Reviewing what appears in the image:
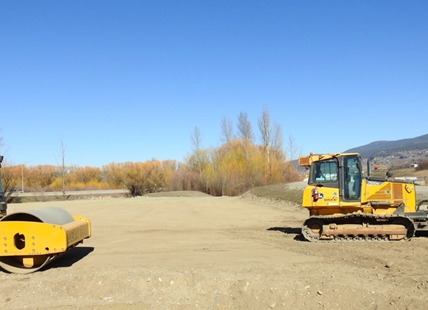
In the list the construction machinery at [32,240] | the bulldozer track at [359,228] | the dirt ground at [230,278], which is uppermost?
the construction machinery at [32,240]

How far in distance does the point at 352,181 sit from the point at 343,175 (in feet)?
1.01

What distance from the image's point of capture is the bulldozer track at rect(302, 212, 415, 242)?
1148cm

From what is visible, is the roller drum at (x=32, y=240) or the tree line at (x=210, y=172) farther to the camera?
the tree line at (x=210, y=172)


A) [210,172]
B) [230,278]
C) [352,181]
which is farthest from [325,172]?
[210,172]

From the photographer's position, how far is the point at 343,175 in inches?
483

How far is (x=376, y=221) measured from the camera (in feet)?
38.7

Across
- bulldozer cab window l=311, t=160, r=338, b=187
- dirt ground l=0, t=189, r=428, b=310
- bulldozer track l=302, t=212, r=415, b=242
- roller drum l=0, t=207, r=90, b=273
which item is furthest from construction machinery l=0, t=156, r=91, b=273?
bulldozer cab window l=311, t=160, r=338, b=187

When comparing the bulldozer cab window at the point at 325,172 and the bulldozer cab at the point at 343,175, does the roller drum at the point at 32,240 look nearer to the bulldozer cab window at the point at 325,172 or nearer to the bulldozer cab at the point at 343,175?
the bulldozer cab window at the point at 325,172

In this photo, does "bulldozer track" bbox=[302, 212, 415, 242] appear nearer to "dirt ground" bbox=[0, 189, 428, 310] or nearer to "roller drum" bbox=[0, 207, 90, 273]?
"dirt ground" bbox=[0, 189, 428, 310]

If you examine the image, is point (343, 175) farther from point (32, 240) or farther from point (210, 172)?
point (210, 172)

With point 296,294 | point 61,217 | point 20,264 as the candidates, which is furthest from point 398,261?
point 20,264

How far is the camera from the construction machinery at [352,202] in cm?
1173

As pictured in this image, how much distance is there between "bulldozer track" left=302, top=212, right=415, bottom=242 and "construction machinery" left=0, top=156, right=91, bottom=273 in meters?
6.70

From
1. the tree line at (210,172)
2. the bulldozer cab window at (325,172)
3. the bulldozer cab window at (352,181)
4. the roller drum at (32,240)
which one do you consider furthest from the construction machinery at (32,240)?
the tree line at (210,172)
